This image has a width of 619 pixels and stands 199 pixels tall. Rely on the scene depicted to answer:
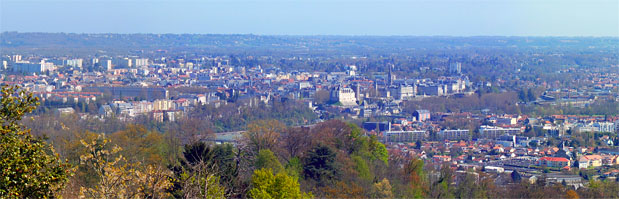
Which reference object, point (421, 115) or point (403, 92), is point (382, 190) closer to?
point (421, 115)

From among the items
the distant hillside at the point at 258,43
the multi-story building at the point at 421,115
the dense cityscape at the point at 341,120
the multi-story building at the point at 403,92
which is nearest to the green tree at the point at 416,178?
the dense cityscape at the point at 341,120

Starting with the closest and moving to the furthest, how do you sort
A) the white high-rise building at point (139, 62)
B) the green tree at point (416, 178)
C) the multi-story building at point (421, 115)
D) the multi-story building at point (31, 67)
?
1. the green tree at point (416, 178)
2. the multi-story building at point (421, 115)
3. the multi-story building at point (31, 67)
4. the white high-rise building at point (139, 62)

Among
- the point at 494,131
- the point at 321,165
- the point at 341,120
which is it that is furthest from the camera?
the point at 494,131

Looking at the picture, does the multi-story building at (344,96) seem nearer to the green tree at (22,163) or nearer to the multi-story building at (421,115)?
the multi-story building at (421,115)

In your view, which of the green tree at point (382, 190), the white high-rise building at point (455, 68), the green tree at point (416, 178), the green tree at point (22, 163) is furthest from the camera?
the white high-rise building at point (455, 68)

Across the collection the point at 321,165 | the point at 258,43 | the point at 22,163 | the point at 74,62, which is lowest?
the point at 74,62

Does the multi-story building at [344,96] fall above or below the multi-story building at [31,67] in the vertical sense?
below

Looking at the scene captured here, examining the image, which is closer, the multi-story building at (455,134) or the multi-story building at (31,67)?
the multi-story building at (455,134)

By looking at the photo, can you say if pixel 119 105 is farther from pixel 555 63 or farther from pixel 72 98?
pixel 555 63

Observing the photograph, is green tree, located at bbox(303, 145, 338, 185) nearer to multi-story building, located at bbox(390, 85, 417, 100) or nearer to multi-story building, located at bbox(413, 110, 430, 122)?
multi-story building, located at bbox(413, 110, 430, 122)

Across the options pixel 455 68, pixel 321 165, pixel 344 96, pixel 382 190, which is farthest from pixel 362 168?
pixel 455 68
